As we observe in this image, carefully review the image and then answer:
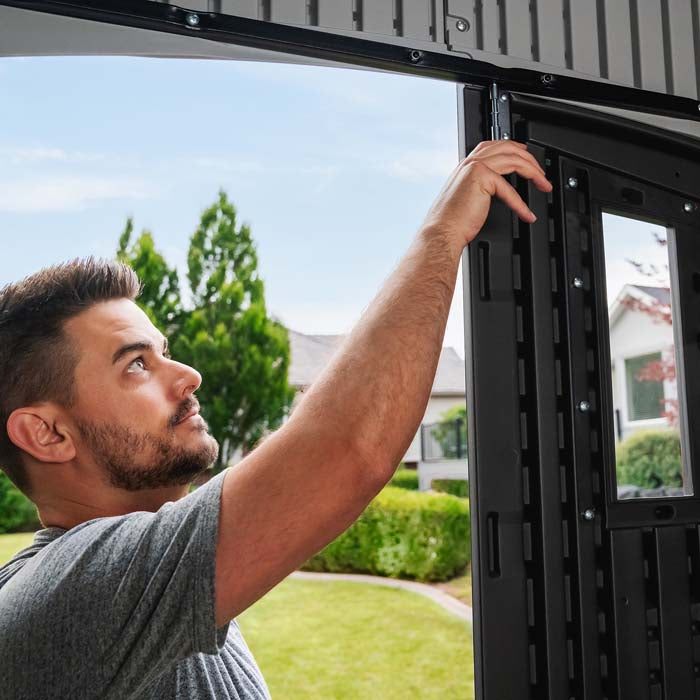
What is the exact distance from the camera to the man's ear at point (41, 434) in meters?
0.99

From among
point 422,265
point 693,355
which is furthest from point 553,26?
point 422,265

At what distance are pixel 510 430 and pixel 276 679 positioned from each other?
910cm

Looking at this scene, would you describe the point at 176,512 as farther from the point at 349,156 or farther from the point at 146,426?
the point at 349,156

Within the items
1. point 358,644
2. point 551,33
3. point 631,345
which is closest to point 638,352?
point 631,345

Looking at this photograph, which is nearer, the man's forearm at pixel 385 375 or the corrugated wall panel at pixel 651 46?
the man's forearm at pixel 385 375

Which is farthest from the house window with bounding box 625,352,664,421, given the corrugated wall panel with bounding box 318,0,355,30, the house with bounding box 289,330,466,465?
the house with bounding box 289,330,466,465

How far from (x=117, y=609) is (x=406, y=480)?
9972mm

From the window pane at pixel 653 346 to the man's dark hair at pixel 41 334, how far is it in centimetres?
92

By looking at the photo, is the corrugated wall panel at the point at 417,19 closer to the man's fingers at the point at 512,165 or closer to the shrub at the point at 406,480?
→ the man's fingers at the point at 512,165

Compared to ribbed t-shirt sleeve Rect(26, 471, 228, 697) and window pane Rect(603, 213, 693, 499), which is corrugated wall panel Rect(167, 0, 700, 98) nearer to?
window pane Rect(603, 213, 693, 499)

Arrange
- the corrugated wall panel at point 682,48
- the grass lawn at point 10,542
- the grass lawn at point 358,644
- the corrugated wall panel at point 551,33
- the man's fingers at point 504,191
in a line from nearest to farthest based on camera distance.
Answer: the man's fingers at point 504,191 → the corrugated wall panel at point 551,33 → the corrugated wall panel at point 682,48 → the grass lawn at point 10,542 → the grass lawn at point 358,644

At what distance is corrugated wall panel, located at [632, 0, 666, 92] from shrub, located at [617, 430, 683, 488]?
730 mm

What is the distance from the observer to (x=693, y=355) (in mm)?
1476

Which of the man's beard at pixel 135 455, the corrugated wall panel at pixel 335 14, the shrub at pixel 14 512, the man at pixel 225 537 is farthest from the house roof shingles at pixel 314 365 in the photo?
the man at pixel 225 537
